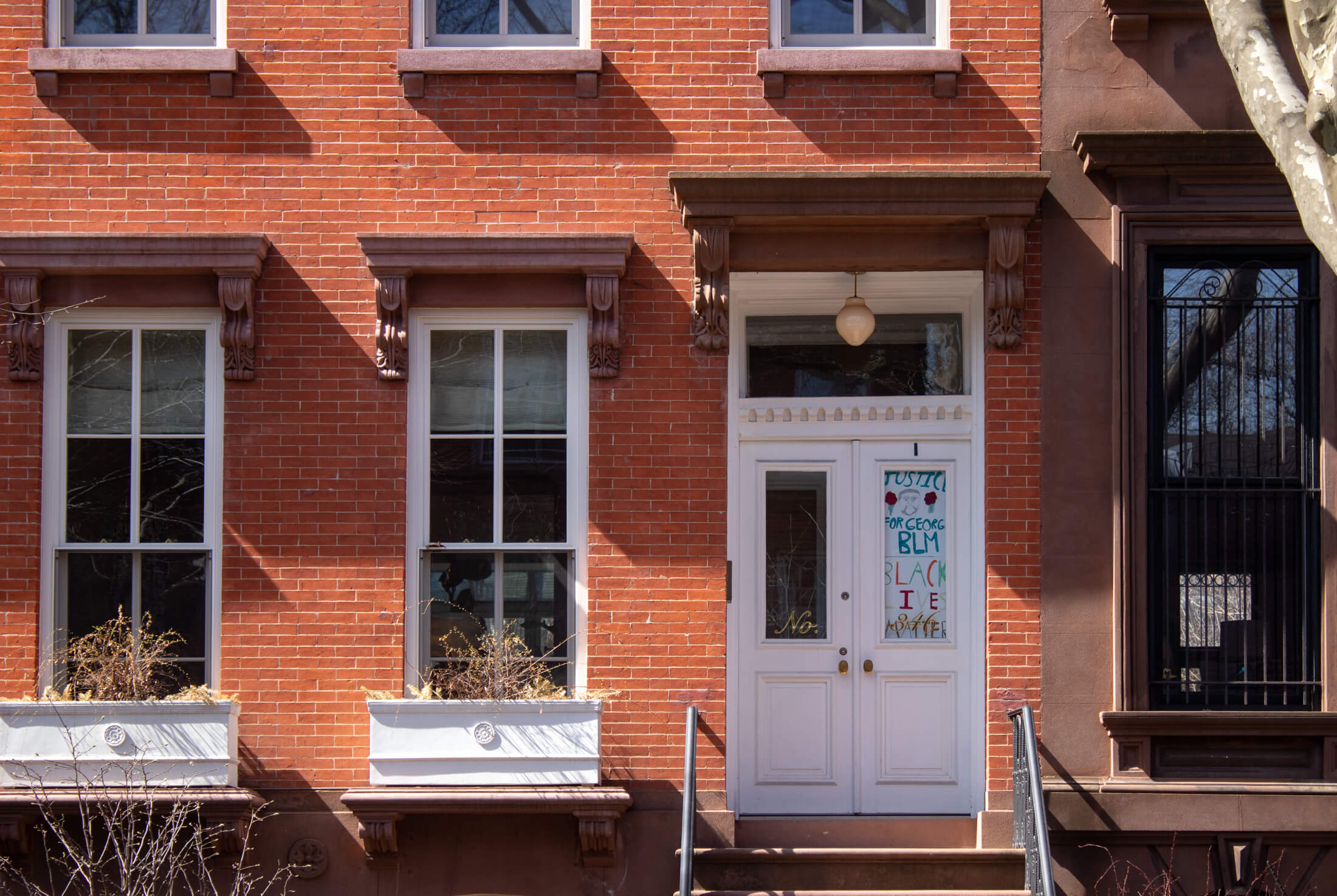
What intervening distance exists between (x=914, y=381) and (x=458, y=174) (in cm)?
297

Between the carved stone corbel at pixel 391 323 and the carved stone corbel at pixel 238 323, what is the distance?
2.30 ft

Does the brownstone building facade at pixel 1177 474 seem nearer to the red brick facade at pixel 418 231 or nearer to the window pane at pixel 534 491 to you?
the red brick facade at pixel 418 231

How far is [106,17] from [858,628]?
18.9 ft

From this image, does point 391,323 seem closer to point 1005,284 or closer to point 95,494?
point 95,494

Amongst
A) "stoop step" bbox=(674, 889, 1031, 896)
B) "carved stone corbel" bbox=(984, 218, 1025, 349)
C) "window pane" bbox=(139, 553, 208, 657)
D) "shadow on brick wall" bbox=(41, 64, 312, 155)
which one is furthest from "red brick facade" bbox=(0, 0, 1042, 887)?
"stoop step" bbox=(674, 889, 1031, 896)

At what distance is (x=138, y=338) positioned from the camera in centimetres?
762

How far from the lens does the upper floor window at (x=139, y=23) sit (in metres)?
7.75

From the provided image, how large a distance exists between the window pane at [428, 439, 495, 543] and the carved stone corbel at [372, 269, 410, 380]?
493mm

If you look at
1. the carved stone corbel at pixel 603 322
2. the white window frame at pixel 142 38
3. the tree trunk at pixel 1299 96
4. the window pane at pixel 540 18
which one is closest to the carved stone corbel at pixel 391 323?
the carved stone corbel at pixel 603 322

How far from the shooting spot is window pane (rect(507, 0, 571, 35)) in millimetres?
7816

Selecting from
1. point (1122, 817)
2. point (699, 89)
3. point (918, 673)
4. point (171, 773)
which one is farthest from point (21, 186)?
point (1122, 817)

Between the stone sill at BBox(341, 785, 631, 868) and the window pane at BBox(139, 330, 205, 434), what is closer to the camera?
the stone sill at BBox(341, 785, 631, 868)

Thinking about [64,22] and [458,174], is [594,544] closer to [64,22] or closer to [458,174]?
[458,174]

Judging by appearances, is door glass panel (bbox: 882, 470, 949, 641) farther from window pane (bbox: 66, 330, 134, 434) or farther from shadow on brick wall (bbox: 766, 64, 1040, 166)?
window pane (bbox: 66, 330, 134, 434)
